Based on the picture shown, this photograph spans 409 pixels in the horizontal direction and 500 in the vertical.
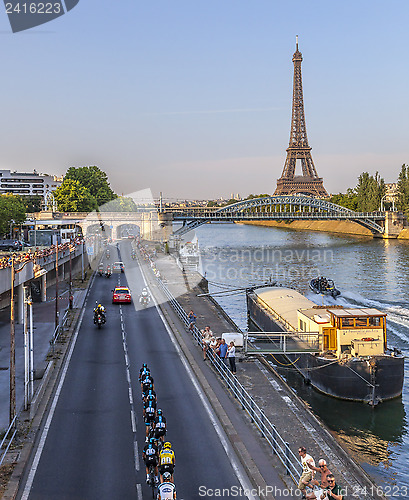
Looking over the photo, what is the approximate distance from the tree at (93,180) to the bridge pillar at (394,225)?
78898 millimetres

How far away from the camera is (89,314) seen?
144ft

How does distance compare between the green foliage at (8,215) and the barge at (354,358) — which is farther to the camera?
the green foliage at (8,215)

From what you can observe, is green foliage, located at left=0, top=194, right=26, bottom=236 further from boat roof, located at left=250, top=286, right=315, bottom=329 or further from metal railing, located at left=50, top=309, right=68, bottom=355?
metal railing, located at left=50, top=309, right=68, bottom=355

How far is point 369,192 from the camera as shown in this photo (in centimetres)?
17488

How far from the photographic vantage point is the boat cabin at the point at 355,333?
96.6 ft

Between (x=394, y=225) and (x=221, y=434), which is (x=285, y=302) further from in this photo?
(x=394, y=225)

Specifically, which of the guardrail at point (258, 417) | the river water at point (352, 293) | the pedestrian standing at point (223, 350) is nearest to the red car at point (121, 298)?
the river water at point (352, 293)

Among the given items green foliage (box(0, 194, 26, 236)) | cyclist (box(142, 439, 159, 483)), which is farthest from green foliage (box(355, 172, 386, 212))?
cyclist (box(142, 439, 159, 483))

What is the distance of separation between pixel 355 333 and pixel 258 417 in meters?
11.5

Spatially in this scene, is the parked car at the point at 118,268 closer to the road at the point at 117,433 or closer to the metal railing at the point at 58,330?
the metal railing at the point at 58,330

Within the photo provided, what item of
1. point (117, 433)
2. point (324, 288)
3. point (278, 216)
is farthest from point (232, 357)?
point (278, 216)

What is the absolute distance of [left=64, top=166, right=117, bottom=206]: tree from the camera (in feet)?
487

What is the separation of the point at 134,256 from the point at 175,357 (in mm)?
66761

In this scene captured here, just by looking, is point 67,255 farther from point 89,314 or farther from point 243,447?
point 243,447
